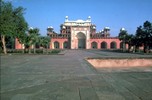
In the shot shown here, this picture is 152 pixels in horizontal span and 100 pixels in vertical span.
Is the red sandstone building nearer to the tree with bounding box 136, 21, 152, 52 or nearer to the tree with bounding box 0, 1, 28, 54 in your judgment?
the tree with bounding box 136, 21, 152, 52

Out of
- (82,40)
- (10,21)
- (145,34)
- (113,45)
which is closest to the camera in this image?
(10,21)

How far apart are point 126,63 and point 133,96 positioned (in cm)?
1665

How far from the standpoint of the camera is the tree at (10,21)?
1224 inches

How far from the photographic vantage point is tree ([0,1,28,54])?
3109cm

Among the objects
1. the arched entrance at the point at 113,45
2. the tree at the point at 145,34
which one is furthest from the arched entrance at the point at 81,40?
the tree at the point at 145,34

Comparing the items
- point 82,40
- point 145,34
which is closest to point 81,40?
point 82,40

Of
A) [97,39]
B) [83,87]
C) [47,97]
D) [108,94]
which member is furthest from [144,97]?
[97,39]

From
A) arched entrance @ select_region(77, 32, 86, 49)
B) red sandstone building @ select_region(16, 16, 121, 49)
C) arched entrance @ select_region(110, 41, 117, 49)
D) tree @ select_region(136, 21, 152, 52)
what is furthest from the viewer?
arched entrance @ select_region(110, 41, 117, 49)

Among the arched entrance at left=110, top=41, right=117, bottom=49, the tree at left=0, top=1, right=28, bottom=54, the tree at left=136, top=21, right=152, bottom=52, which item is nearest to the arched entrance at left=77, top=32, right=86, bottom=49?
the arched entrance at left=110, top=41, right=117, bottom=49

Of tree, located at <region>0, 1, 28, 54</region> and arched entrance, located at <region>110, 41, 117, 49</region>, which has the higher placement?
tree, located at <region>0, 1, 28, 54</region>

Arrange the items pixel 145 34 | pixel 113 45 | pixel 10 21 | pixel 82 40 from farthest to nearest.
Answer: pixel 113 45 → pixel 82 40 → pixel 145 34 → pixel 10 21

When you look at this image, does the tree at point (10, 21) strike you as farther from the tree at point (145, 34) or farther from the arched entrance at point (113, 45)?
the arched entrance at point (113, 45)

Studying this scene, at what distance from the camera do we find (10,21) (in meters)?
32.9

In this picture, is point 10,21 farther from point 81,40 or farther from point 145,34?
point 81,40
